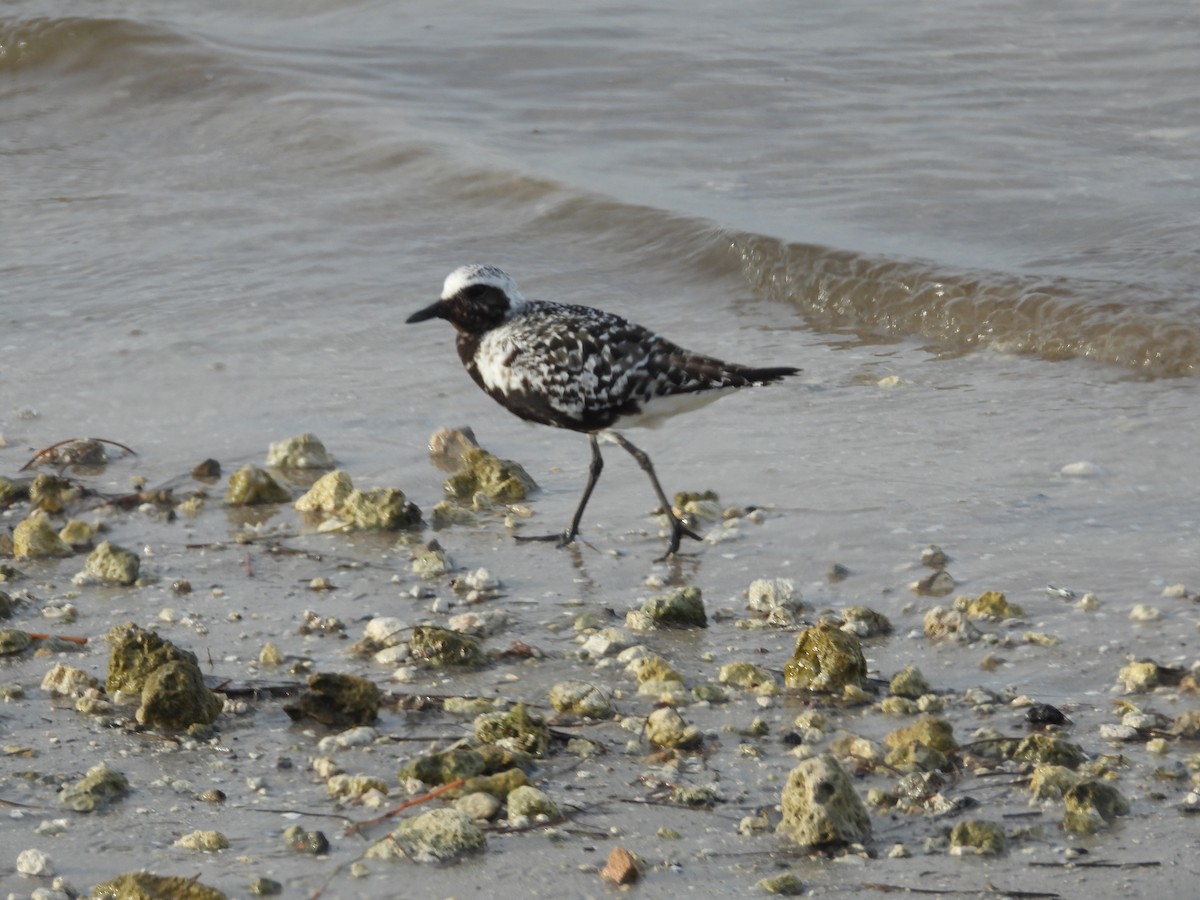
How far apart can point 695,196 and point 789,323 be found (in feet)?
6.57

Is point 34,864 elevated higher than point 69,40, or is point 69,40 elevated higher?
point 69,40

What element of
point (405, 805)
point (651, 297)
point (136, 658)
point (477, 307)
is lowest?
point (405, 805)

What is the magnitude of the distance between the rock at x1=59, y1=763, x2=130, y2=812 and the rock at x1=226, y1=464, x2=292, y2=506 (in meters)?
2.34

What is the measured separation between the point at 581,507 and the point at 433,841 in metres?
2.44

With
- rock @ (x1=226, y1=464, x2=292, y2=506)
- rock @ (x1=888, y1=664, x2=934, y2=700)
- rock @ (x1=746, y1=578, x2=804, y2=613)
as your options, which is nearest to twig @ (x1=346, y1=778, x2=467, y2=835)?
rock @ (x1=888, y1=664, x2=934, y2=700)

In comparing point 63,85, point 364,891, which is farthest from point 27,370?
point 63,85

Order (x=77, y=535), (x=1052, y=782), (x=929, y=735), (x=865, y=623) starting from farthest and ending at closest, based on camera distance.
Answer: (x=77, y=535), (x=865, y=623), (x=929, y=735), (x=1052, y=782)

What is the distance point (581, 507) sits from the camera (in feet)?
19.1

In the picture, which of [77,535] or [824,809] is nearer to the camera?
[824,809]

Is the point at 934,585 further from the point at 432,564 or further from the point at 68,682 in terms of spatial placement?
the point at 68,682

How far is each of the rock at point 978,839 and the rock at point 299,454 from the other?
3.58m

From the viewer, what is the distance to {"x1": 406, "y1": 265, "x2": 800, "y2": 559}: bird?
5836mm

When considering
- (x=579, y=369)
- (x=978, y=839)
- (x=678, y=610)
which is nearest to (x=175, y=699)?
(x=678, y=610)

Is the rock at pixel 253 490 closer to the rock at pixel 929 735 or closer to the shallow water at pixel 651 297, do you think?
the shallow water at pixel 651 297
